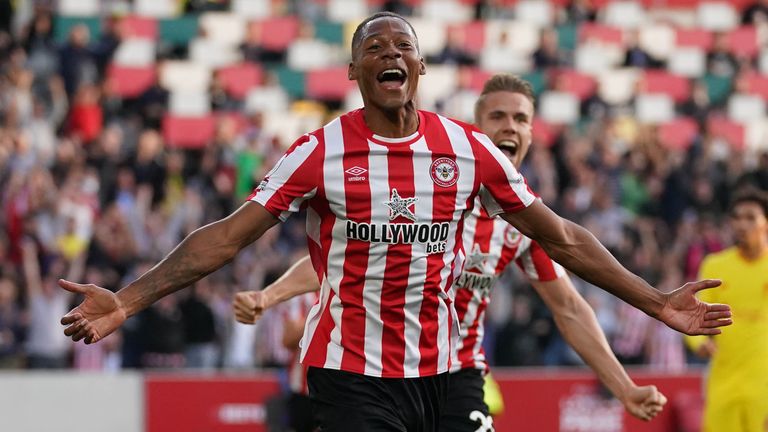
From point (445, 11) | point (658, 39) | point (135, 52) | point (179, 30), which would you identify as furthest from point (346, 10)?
point (658, 39)

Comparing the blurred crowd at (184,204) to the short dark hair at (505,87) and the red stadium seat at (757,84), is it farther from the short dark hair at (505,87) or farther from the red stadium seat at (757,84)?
the short dark hair at (505,87)

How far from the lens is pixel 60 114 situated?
608 inches

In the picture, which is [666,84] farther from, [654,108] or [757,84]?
[757,84]

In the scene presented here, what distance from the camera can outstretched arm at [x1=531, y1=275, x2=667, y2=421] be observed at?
612 cm

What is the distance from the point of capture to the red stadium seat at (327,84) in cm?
1909

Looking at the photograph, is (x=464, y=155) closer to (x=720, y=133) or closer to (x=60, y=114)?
(x=60, y=114)

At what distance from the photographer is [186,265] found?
4918 mm

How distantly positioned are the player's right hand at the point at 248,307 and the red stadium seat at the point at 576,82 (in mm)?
14692

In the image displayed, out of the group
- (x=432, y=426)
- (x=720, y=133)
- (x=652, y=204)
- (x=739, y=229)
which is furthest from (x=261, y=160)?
(x=432, y=426)

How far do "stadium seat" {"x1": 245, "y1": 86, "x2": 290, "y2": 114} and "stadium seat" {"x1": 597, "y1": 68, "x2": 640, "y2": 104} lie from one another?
565 cm

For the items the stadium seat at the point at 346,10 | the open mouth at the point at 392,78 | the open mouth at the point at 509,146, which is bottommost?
the open mouth at the point at 392,78

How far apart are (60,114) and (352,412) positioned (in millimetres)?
11231

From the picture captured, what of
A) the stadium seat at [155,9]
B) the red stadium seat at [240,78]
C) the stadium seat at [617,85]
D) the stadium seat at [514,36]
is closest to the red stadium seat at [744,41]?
the stadium seat at [617,85]

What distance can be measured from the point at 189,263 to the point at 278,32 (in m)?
15.2
